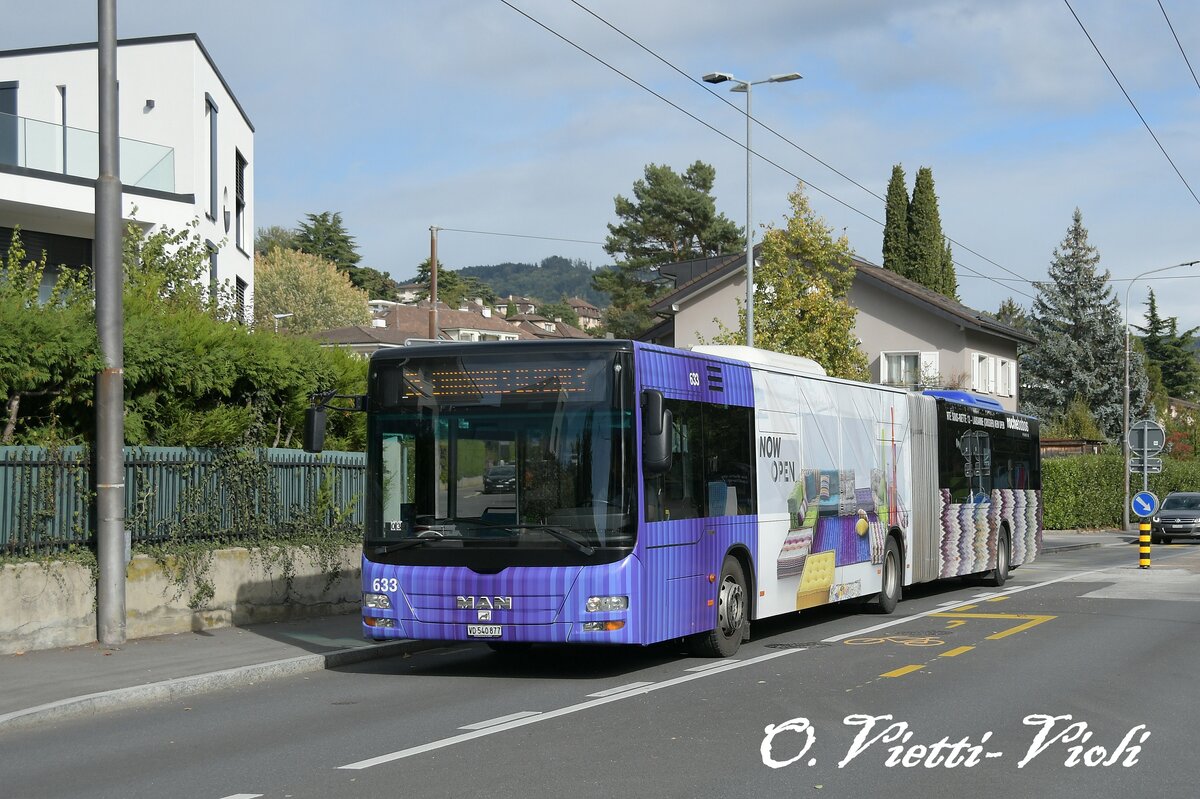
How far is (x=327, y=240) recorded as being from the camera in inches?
4407

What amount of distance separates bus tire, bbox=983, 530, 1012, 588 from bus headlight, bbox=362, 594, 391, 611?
14.4 m

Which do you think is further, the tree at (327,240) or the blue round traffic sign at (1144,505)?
the tree at (327,240)

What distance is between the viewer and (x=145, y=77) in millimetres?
30844

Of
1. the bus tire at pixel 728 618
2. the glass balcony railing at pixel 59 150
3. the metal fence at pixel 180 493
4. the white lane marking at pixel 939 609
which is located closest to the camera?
the bus tire at pixel 728 618

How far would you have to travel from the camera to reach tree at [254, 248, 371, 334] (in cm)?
8525

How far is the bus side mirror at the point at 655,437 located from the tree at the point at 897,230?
63745 millimetres

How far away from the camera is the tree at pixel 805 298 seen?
32875mm

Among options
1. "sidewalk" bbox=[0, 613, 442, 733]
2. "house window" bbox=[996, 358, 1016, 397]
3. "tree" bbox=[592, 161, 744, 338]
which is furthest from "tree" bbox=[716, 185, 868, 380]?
"tree" bbox=[592, 161, 744, 338]

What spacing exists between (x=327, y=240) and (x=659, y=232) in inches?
1361

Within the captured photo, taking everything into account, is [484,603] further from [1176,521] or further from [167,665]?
[1176,521]

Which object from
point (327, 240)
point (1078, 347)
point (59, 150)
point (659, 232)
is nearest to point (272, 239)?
point (327, 240)

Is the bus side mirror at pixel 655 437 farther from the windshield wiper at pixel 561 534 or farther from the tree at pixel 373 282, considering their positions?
the tree at pixel 373 282

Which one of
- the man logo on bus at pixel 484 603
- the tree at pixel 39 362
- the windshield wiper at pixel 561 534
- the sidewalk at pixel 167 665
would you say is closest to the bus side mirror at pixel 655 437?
the windshield wiper at pixel 561 534

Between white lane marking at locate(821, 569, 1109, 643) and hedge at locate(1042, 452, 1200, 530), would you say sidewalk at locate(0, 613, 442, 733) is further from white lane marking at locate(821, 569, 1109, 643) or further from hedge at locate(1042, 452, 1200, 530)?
hedge at locate(1042, 452, 1200, 530)
